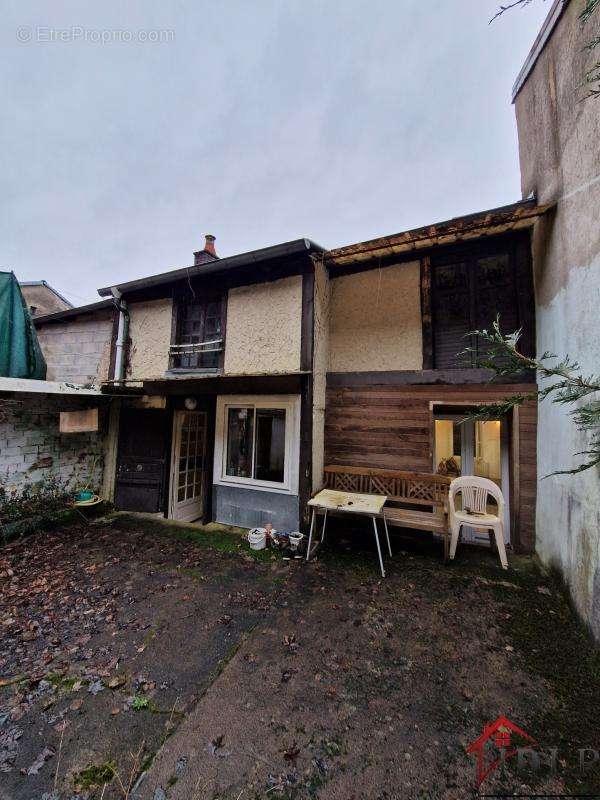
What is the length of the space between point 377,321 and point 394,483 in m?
3.03

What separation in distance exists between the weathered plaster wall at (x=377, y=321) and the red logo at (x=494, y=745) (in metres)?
4.34

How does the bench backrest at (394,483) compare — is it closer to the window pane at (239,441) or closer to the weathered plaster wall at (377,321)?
the window pane at (239,441)

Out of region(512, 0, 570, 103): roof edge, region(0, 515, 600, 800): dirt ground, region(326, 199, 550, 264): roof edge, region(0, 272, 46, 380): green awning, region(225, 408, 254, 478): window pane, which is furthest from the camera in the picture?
region(0, 272, 46, 380): green awning

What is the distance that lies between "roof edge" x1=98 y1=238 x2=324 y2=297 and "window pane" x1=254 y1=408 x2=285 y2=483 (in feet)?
9.11

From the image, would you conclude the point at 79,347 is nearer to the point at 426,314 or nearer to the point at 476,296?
the point at 426,314

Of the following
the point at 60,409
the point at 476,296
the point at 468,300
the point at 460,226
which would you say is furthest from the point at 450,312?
the point at 60,409

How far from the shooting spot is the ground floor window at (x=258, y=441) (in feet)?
17.6

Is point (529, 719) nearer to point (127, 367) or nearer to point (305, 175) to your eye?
point (127, 367)

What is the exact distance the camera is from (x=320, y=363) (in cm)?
551

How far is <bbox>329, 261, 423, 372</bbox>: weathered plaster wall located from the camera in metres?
5.31

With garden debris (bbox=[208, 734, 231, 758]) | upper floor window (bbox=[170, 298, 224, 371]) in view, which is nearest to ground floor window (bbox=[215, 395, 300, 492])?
upper floor window (bbox=[170, 298, 224, 371])

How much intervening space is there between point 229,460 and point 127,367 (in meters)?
3.46

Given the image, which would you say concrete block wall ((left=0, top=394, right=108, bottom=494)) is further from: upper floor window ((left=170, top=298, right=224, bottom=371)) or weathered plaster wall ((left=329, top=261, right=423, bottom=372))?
weathered plaster wall ((left=329, top=261, right=423, bottom=372))

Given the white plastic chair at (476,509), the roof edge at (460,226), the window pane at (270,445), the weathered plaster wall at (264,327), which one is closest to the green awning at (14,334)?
the weathered plaster wall at (264,327)
